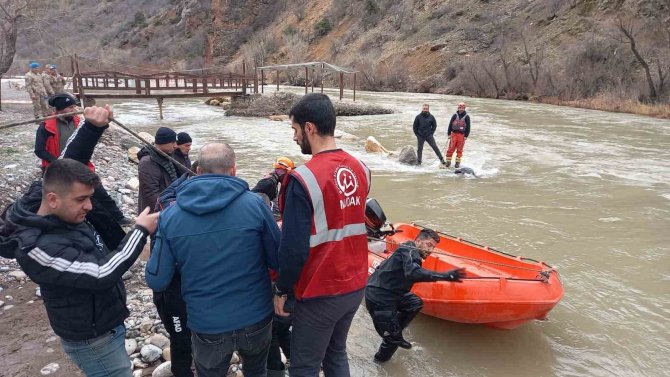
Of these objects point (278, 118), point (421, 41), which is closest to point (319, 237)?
point (278, 118)

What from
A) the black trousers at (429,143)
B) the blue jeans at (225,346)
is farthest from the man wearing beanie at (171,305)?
the black trousers at (429,143)

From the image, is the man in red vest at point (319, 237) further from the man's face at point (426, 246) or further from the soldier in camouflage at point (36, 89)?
the soldier in camouflage at point (36, 89)

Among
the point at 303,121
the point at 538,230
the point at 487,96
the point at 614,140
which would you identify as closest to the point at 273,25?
the point at 487,96

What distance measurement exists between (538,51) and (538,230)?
28332 mm

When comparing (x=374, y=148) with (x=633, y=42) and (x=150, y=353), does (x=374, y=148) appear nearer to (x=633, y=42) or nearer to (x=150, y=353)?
(x=150, y=353)

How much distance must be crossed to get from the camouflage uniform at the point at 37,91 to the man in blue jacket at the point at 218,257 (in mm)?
11195

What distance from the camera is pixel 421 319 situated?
450 cm

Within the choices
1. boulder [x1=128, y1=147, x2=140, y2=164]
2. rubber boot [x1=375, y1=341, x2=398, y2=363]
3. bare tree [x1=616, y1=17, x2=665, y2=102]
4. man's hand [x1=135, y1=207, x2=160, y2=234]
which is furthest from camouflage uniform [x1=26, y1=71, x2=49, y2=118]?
bare tree [x1=616, y1=17, x2=665, y2=102]

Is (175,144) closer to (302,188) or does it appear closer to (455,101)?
(302,188)

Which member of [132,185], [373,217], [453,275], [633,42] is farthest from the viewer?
[633,42]

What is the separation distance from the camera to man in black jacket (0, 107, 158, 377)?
71.5 inches

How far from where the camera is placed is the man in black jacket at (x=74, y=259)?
1.82 metres

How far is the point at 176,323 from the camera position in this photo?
2.54 m

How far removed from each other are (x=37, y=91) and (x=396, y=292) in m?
11.2
